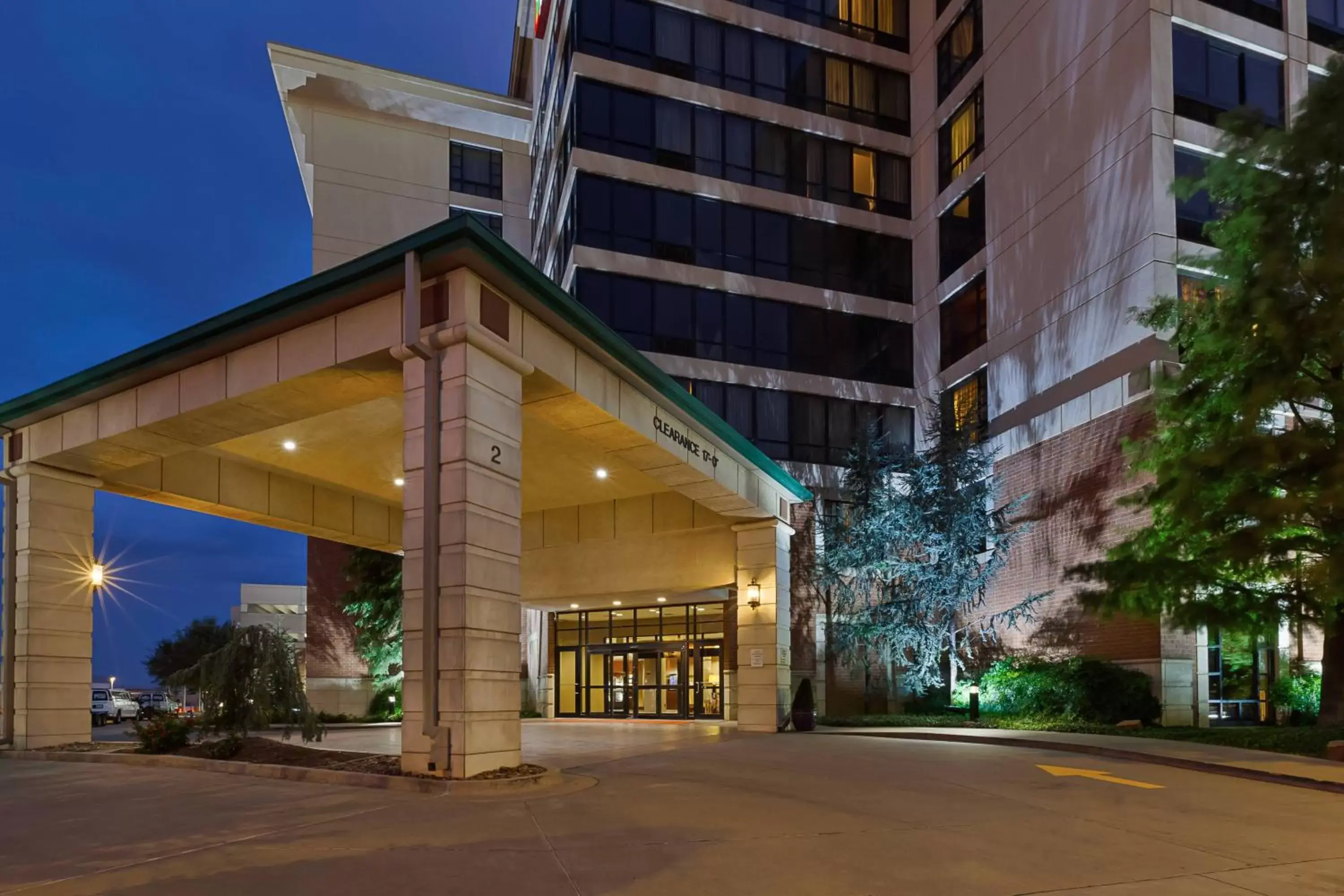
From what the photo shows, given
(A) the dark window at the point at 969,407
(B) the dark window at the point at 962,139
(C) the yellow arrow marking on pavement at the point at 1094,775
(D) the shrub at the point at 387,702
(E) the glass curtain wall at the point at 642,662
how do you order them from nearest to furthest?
(C) the yellow arrow marking on pavement at the point at 1094,775, (E) the glass curtain wall at the point at 642,662, (A) the dark window at the point at 969,407, (B) the dark window at the point at 962,139, (D) the shrub at the point at 387,702

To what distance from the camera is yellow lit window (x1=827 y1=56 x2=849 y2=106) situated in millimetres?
37875

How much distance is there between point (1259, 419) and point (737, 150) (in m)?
21.8

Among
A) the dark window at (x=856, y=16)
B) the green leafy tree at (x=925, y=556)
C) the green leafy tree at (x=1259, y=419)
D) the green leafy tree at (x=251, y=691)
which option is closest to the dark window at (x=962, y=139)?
the dark window at (x=856, y=16)

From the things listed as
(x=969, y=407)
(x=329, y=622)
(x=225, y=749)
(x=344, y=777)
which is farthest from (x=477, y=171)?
(x=344, y=777)

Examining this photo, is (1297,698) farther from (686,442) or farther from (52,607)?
(52,607)

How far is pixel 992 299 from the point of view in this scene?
33.0 m

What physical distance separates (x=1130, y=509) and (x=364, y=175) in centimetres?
3534

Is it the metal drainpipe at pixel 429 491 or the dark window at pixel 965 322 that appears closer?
the metal drainpipe at pixel 429 491

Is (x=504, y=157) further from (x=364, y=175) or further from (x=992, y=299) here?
(x=992, y=299)

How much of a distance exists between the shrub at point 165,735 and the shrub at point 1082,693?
1853cm

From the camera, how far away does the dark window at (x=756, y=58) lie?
3484cm

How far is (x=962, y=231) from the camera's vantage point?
116 feet

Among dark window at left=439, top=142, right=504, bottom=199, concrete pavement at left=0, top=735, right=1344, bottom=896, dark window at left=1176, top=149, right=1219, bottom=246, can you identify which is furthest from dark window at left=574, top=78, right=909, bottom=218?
concrete pavement at left=0, top=735, right=1344, bottom=896

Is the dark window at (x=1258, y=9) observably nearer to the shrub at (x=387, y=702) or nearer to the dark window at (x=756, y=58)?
the dark window at (x=756, y=58)
